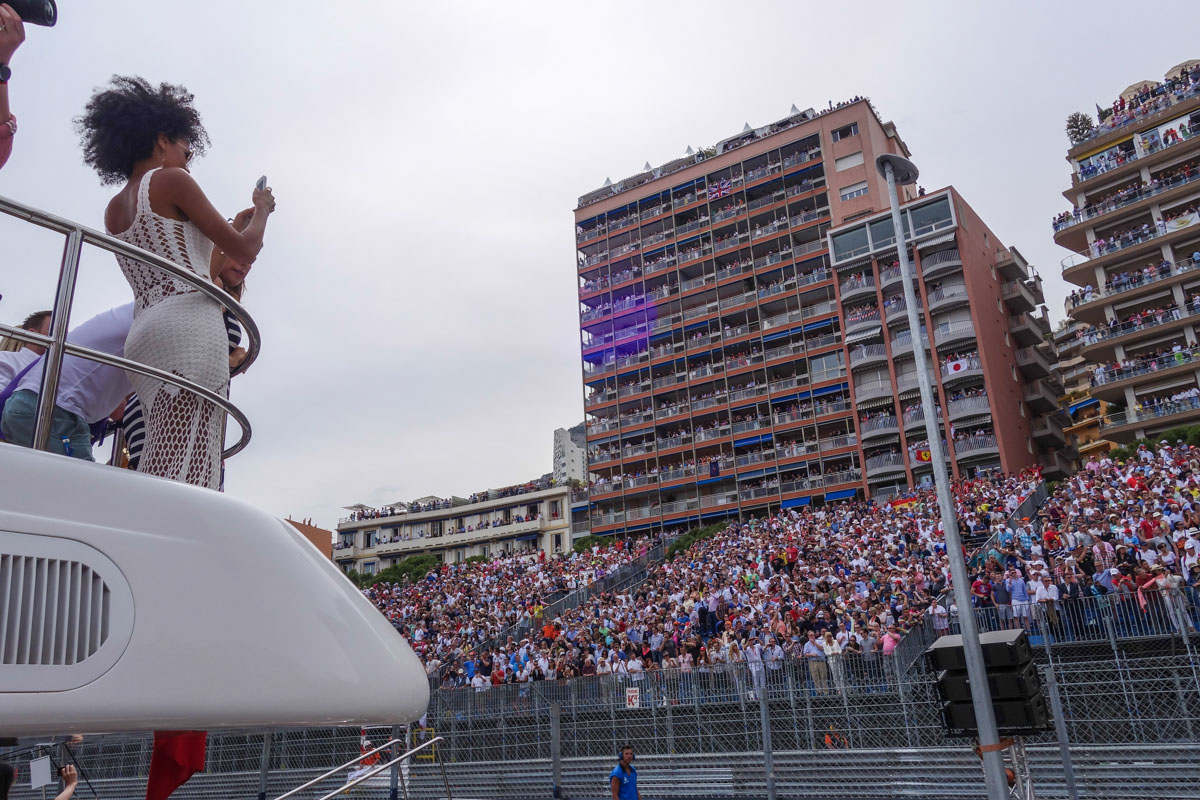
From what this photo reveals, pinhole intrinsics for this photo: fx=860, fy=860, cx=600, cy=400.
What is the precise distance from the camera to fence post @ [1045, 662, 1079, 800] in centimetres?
998

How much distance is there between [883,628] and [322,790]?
9.93 metres

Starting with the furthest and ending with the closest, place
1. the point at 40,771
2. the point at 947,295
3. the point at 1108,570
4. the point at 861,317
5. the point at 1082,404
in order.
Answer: the point at 1082,404, the point at 861,317, the point at 947,295, the point at 1108,570, the point at 40,771

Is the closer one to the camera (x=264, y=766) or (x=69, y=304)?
(x=69, y=304)

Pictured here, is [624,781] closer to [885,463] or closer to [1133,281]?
[885,463]

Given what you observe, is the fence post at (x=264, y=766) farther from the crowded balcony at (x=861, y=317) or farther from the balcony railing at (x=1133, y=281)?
the balcony railing at (x=1133, y=281)

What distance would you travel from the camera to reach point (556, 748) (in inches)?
579

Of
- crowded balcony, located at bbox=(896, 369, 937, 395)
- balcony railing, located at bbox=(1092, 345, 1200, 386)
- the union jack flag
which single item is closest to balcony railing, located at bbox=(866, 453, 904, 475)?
crowded balcony, located at bbox=(896, 369, 937, 395)

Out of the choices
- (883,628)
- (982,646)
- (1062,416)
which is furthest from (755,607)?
(1062,416)

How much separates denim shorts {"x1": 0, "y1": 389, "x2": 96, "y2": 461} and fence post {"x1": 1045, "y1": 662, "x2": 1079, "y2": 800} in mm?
10896

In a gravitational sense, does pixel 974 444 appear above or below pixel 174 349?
above

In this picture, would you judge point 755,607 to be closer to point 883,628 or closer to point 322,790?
point 883,628

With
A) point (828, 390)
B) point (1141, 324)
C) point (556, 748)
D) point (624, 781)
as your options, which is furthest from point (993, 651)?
point (1141, 324)

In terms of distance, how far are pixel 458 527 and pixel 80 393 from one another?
84509mm

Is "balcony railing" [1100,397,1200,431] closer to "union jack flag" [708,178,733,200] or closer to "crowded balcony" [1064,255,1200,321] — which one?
"crowded balcony" [1064,255,1200,321]
